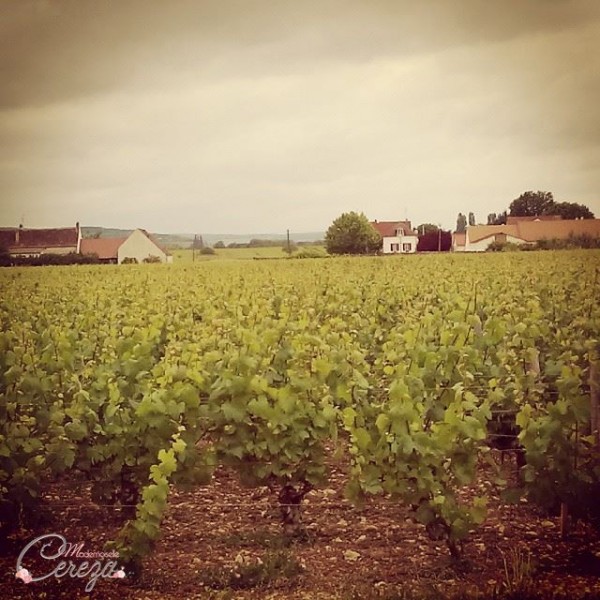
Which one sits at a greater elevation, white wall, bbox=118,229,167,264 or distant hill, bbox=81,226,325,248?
distant hill, bbox=81,226,325,248

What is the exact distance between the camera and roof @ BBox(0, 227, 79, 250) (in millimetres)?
4730

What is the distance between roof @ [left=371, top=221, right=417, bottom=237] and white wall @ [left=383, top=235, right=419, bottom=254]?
0.06 metres

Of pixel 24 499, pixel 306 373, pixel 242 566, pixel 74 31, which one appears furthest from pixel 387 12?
pixel 24 499

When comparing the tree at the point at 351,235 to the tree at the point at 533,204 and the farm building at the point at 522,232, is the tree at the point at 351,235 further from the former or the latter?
the tree at the point at 533,204

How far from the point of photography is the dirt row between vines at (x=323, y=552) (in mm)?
3555

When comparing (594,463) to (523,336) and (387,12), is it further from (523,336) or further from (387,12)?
(387,12)

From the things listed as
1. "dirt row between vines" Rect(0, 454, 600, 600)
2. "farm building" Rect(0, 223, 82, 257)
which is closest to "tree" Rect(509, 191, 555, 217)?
"dirt row between vines" Rect(0, 454, 600, 600)

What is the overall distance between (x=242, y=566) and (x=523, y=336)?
103 inches

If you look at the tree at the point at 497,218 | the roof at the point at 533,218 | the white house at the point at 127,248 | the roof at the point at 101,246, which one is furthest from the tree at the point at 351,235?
the roof at the point at 101,246

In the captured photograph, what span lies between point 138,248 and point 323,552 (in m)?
2.67

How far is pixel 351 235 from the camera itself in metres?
5.07

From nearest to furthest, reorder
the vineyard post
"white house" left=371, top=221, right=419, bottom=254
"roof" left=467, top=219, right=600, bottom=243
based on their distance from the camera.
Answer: the vineyard post, "roof" left=467, top=219, right=600, bottom=243, "white house" left=371, top=221, right=419, bottom=254

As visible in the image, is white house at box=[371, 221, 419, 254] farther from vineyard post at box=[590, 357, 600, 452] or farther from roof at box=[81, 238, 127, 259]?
roof at box=[81, 238, 127, 259]

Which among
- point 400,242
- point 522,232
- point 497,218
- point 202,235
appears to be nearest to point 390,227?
point 400,242
